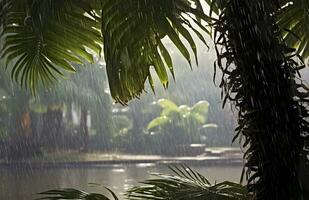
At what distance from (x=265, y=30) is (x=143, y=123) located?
1456 mm

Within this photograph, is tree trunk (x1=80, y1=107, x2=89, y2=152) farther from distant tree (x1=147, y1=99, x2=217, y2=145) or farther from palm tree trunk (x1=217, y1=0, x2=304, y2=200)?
palm tree trunk (x1=217, y1=0, x2=304, y2=200)

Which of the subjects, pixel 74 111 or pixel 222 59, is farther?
pixel 74 111

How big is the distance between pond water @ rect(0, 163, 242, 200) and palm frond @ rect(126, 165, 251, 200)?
92 centimetres

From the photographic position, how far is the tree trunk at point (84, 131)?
2523 mm

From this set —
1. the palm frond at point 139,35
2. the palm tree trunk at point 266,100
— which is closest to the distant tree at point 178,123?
the palm frond at point 139,35

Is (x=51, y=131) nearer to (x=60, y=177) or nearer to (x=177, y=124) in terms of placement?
(x=60, y=177)

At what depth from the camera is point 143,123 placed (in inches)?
99.6

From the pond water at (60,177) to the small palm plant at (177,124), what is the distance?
0.71ft

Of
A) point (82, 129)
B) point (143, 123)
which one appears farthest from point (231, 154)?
point (82, 129)

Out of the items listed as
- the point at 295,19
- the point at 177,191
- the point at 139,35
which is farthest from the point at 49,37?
the point at 295,19

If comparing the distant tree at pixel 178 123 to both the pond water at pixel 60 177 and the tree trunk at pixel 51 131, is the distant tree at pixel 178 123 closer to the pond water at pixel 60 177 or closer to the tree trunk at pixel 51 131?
the pond water at pixel 60 177

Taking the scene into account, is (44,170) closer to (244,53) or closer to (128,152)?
(128,152)

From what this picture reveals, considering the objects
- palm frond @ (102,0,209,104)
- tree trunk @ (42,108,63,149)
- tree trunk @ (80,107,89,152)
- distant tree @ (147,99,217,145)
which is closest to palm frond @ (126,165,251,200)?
palm frond @ (102,0,209,104)

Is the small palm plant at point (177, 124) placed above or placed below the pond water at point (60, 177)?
above
